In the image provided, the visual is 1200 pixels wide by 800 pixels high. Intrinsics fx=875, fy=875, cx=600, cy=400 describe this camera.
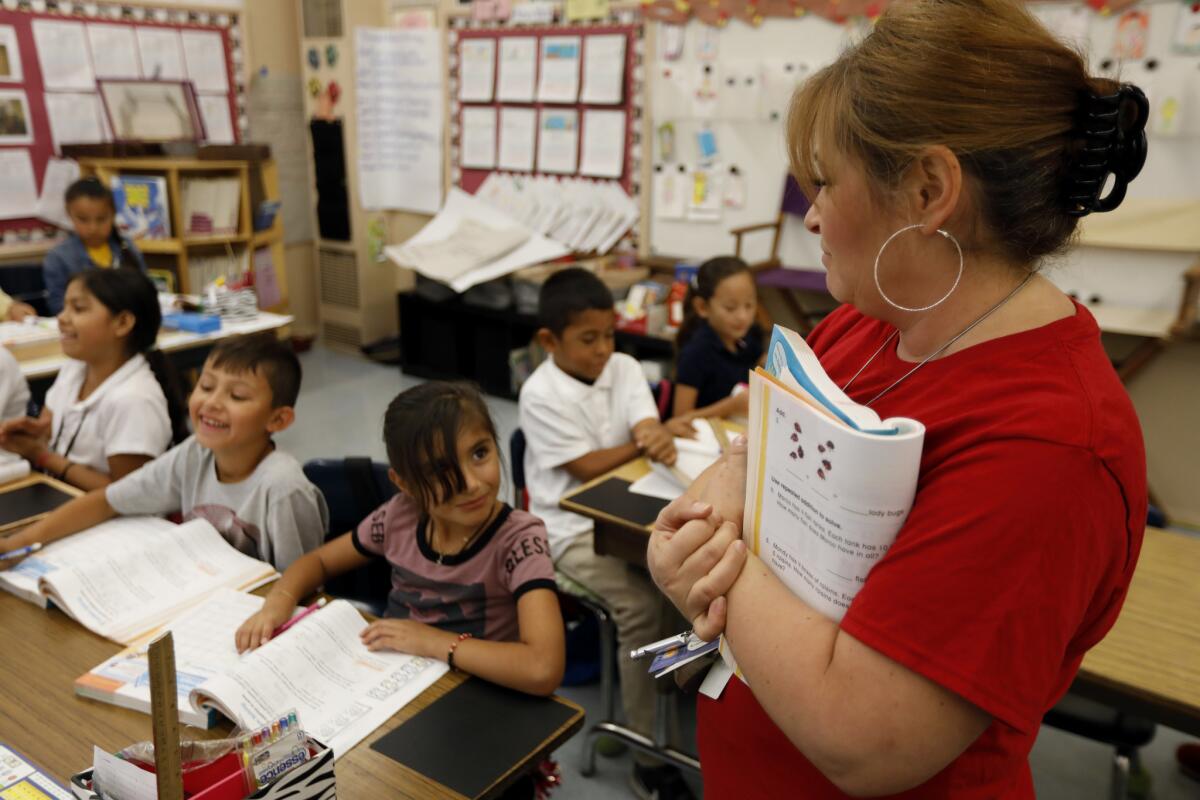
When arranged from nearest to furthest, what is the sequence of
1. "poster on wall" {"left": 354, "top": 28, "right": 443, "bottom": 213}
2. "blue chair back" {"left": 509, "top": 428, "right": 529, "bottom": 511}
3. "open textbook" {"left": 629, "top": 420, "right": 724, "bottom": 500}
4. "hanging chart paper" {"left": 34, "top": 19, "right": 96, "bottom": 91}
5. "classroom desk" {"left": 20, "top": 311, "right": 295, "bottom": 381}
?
"open textbook" {"left": 629, "top": 420, "right": 724, "bottom": 500}, "blue chair back" {"left": 509, "top": 428, "right": 529, "bottom": 511}, "classroom desk" {"left": 20, "top": 311, "right": 295, "bottom": 381}, "hanging chart paper" {"left": 34, "top": 19, "right": 96, "bottom": 91}, "poster on wall" {"left": 354, "top": 28, "right": 443, "bottom": 213}

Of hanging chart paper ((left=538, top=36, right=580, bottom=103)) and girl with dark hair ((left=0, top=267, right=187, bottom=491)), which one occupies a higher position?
hanging chart paper ((left=538, top=36, right=580, bottom=103))

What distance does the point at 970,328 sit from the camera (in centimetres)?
70

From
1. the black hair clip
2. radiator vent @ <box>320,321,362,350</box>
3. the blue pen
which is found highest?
the black hair clip

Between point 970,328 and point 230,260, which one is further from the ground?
point 970,328

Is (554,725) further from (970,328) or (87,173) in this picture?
(87,173)

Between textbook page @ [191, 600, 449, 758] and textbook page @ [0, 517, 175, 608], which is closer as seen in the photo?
textbook page @ [191, 600, 449, 758]

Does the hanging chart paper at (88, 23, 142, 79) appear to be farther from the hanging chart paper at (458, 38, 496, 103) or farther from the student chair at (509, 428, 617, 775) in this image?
the student chair at (509, 428, 617, 775)

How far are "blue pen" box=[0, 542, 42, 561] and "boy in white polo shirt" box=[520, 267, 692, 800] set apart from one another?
107 centimetres

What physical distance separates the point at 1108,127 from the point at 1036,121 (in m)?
0.05

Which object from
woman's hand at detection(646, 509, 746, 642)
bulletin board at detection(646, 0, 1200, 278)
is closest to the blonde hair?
woman's hand at detection(646, 509, 746, 642)

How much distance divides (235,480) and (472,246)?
10.4 ft

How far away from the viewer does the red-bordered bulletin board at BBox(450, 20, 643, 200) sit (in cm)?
445

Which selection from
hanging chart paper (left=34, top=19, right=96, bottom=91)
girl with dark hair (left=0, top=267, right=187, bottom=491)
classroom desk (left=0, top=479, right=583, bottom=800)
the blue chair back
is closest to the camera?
classroom desk (left=0, top=479, right=583, bottom=800)

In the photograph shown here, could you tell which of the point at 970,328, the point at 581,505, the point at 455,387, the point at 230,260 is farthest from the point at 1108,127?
the point at 230,260
